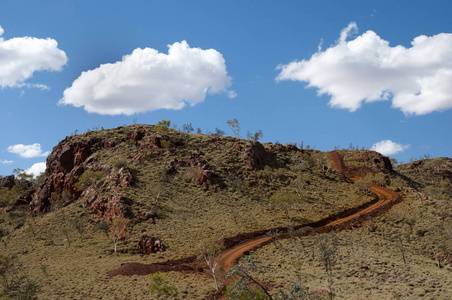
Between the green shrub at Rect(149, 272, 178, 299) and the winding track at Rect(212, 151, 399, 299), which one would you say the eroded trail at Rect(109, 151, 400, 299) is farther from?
the green shrub at Rect(149, 272, 178, 299)

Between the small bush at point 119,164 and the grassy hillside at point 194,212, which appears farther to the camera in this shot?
the small bush at point 119,164

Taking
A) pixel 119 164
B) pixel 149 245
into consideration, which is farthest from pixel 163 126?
pixel 149 245

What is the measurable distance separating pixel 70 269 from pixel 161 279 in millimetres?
24741

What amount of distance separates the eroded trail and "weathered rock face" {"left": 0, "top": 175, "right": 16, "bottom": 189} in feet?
345

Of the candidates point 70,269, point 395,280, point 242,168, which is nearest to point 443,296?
point 395,280

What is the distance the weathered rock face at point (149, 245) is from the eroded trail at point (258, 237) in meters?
6.92

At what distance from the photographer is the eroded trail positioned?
4175 centimetres

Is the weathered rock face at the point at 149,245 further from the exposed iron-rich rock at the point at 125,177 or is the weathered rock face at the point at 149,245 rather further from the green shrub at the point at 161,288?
the exposed iron-rich rock at the point at 125,177

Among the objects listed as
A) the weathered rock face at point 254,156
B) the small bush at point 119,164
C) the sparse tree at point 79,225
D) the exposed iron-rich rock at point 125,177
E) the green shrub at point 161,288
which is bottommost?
the green shrub at point 161,288

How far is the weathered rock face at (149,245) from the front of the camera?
167 feet

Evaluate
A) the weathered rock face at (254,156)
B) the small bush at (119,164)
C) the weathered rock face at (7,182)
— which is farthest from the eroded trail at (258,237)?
the weathered rock face at (7,182)

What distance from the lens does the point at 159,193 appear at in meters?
70.9

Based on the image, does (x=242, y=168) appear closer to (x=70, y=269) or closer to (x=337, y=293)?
(x=70, y=269)

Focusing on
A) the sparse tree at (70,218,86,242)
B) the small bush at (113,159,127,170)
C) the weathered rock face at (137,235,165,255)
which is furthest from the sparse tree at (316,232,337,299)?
the small bush at (113,159,127,170)
